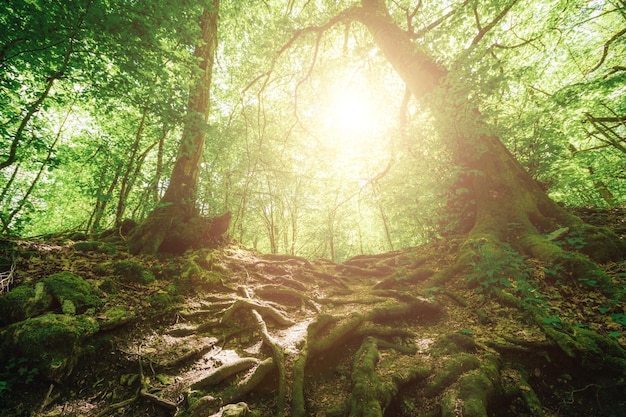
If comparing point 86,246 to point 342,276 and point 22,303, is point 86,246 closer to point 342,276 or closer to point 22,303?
point 22,303

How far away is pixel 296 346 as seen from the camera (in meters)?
3.85

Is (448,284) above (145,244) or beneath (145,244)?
beneath

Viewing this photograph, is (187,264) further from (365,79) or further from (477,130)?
(365,79)

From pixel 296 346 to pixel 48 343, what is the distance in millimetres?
2932

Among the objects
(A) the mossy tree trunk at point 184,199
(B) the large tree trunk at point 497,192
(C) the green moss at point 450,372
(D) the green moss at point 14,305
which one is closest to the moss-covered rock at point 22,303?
(D) the green moss at point 14,305

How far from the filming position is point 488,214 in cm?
604

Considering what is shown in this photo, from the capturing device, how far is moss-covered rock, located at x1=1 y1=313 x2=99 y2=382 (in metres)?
2.80

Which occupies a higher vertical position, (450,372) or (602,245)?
(602,245)

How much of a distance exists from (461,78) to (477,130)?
107cm

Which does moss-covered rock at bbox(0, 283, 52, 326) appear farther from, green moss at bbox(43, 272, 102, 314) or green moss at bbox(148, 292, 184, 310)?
green moss at bbox(148, 292, 184, 310)

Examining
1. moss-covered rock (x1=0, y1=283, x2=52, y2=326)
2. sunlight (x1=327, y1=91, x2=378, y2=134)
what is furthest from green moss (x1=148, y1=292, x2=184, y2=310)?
sunlight (x1=327, y1=91, x2=378, y2=134)

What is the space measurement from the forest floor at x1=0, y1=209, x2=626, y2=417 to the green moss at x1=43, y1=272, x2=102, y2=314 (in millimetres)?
89

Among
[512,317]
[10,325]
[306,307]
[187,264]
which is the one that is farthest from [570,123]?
[10,325]

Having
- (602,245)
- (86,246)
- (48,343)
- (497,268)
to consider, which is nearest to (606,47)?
(602,245)
